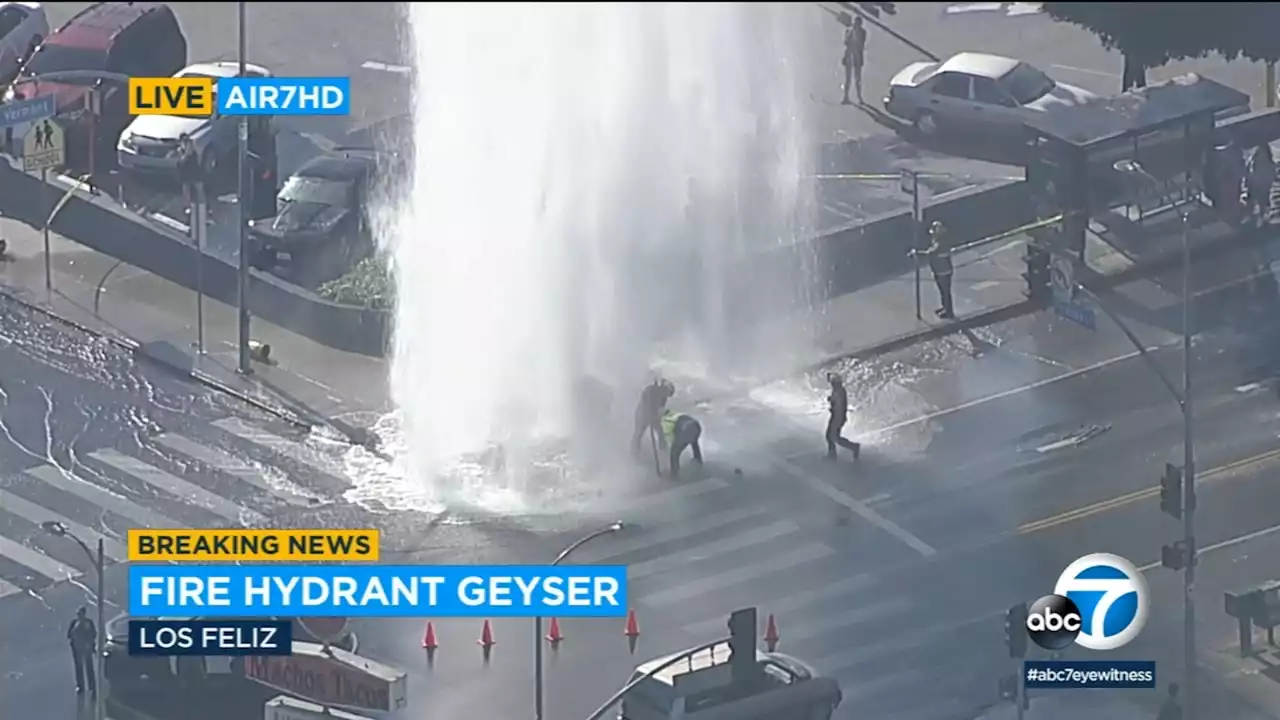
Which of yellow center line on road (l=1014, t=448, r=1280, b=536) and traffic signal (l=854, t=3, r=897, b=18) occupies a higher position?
traffic signal (l=854, t=3, r=897, b=18)

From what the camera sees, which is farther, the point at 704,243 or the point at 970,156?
the point at 970,156

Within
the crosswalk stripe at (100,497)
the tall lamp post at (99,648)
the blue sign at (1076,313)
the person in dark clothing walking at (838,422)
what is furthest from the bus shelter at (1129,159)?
the tall lamp post at (99,648)

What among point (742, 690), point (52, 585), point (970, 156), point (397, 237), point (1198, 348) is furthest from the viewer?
point (970, 156)

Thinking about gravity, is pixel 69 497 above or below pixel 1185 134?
below

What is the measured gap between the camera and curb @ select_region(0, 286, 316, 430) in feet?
172

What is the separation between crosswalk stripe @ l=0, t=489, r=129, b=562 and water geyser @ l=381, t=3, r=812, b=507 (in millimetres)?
4601

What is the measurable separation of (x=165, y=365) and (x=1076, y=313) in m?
13.5

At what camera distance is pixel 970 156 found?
61094 mm

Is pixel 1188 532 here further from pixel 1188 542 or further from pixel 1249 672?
pixel 1249 672

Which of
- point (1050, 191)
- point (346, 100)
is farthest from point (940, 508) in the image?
point (346, 100)

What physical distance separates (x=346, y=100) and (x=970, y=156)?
11198 mm

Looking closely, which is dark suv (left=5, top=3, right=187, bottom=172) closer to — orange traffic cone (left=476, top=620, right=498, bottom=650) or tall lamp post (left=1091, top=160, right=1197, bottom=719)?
orange traffic cone (left=476, top=620, right=498, bottom=650)

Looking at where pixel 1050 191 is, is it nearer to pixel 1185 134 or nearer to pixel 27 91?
pixel 1185 134

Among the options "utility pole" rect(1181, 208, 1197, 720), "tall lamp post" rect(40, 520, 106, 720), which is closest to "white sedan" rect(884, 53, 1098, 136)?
"utility pole" rect(1181, 208, 1197, 720)
